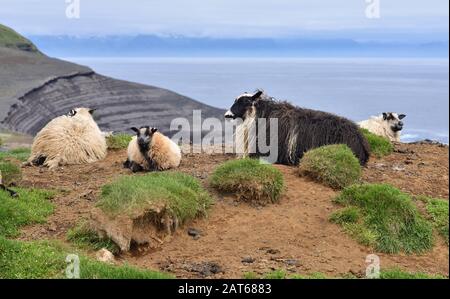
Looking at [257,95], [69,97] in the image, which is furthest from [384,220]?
[69,97]

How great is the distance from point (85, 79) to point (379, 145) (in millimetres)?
71898

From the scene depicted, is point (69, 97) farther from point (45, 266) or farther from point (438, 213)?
point (45, 266)

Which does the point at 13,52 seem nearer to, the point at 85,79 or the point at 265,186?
the point at 85,79

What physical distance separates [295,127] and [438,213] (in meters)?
4.46

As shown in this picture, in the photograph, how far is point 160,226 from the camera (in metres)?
9.18

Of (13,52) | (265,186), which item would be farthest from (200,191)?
(13,52)

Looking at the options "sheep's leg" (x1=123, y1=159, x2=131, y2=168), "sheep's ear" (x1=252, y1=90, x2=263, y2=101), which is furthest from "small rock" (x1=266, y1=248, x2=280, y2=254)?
"sheep's ear" (x1=252, y1=90, x2=263, y2=101)

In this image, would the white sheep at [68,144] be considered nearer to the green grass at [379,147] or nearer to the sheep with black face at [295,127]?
the sheep with black face at [295,127]

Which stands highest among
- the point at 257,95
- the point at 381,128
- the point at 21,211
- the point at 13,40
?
the point at 13,40

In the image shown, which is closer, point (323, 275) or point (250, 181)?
point (323, 275)

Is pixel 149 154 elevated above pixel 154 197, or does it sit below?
above

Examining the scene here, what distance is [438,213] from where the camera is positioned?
10609mm

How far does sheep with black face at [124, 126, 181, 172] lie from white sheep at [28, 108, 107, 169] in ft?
6.36

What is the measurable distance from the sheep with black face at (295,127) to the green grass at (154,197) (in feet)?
13.3
